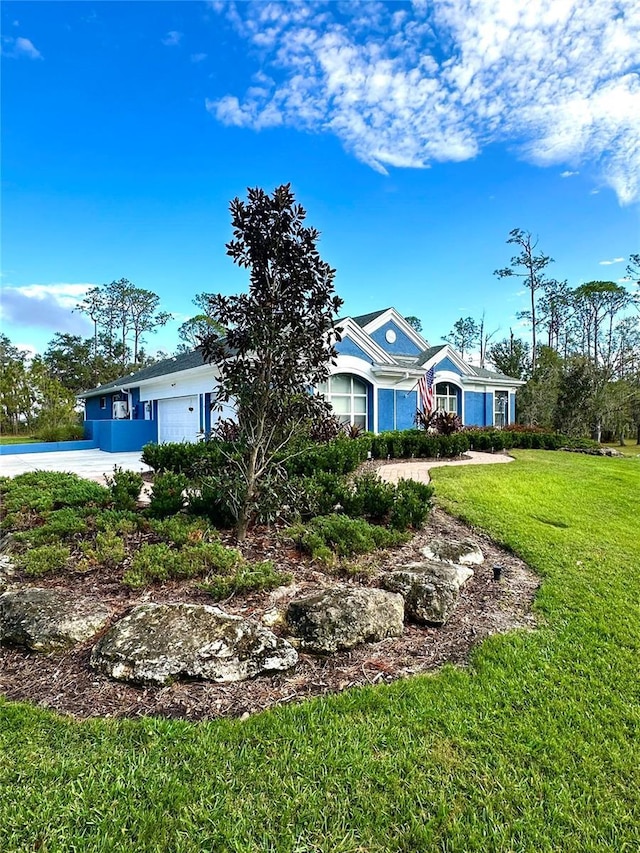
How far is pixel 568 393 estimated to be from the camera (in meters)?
22.2

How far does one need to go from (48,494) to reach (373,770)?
592 cm

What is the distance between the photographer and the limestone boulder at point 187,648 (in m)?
2.84

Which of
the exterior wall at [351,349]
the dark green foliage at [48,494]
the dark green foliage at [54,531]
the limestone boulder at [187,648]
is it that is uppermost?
the exterior wall at [351,349]

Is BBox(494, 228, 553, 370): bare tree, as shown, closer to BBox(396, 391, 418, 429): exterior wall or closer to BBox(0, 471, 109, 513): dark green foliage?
BBox(396, 391, 418, 429): exterior wall

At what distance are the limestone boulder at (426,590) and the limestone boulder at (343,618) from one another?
6.9 inches

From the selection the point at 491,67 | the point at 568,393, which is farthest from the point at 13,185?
the point at 568,393

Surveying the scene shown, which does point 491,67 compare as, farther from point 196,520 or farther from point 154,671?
point 154,671

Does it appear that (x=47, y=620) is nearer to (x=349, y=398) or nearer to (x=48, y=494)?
(x=48, y=494)

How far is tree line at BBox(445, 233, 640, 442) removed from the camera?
2888 cm

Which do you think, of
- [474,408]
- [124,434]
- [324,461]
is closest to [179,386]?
[124,434]

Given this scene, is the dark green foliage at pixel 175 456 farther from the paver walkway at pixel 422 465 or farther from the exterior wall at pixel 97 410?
the exterior wall at pixel 97 410

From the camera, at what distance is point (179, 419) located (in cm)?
1656

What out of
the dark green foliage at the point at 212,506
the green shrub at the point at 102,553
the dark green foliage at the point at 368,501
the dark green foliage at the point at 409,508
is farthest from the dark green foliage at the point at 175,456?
the dark green foliage at the point at 409,508

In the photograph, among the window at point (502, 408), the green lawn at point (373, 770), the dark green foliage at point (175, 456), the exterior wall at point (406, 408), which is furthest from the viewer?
the window at point (502, 408)
